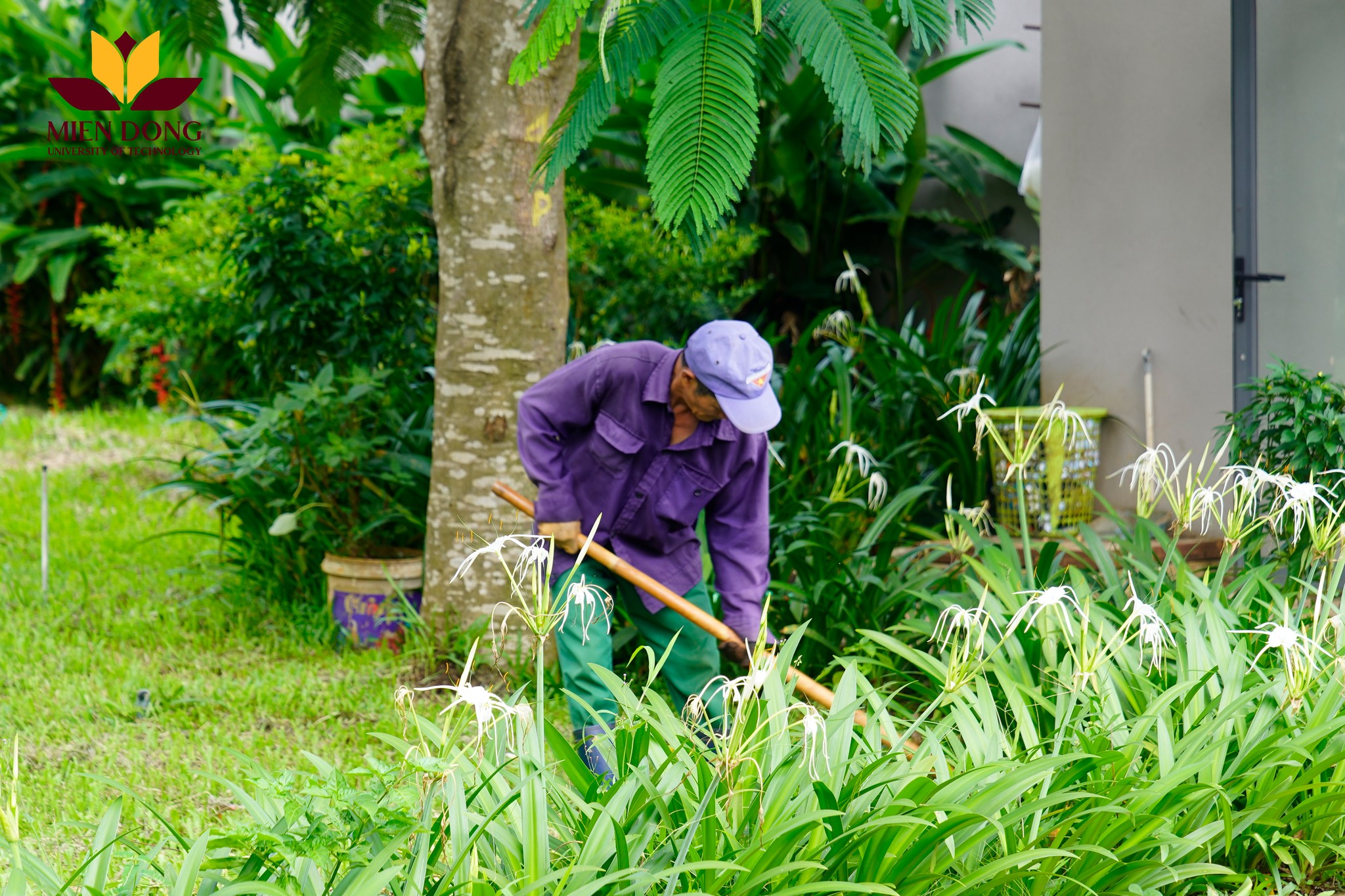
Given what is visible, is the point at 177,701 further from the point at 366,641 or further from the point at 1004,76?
the point at 1004,76

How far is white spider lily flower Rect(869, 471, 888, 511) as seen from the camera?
467 centimetres

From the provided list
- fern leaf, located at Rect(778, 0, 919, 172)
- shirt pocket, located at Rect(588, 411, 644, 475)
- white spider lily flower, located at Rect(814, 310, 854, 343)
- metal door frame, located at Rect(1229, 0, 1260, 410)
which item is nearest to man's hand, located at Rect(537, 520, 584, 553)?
shirt pocket, located at Rect(588, 411, 644, 475)

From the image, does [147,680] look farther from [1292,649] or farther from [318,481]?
[1292,649]

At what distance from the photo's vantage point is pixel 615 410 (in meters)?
3.49

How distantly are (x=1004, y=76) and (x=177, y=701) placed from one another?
7.25 metres

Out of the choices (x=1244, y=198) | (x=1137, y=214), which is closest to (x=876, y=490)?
(x=1137, y=214)

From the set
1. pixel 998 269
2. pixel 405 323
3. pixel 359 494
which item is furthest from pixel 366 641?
pixel 998 269

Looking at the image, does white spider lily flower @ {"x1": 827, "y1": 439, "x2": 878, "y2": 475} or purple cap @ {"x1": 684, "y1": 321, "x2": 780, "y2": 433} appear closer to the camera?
purple cap @ {"x1": 684, "y1": 321, "x2": 780, "y2": 433}

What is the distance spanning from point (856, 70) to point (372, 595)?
3.28 m

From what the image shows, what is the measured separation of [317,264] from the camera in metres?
5.30

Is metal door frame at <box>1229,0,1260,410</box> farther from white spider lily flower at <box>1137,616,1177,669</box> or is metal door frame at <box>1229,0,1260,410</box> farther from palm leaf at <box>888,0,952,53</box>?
palm leaf at <box>888,0,952,53</box>

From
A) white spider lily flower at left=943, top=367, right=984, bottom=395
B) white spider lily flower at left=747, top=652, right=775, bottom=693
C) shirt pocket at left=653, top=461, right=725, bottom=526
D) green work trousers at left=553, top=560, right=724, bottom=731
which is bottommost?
Result: green work trousers at left=553, top=560, right=724, bottom=731

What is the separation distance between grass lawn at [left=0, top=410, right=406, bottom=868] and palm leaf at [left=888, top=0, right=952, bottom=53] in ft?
6.80

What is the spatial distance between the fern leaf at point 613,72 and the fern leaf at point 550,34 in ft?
0.40
